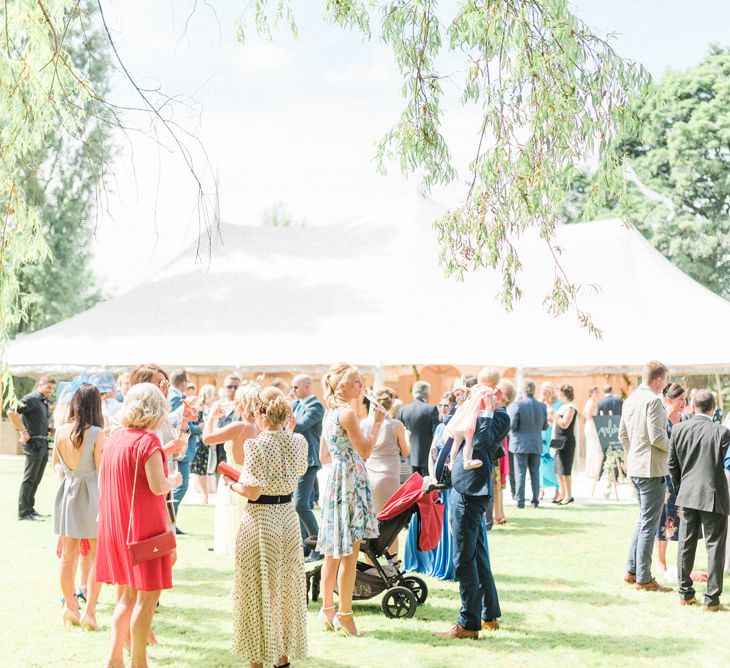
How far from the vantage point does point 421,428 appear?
1070 centimetres

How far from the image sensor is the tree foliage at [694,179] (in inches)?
1137

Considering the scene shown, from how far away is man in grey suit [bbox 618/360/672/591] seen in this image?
725 cm

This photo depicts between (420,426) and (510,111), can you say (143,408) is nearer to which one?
(510,111)

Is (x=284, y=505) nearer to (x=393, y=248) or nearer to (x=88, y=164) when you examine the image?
(x=88, y=164)

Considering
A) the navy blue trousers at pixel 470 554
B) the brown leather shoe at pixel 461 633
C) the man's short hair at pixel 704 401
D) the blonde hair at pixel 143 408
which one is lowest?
the brown leather shoe at pixel 461 633

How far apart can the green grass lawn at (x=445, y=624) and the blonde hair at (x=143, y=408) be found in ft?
5.19

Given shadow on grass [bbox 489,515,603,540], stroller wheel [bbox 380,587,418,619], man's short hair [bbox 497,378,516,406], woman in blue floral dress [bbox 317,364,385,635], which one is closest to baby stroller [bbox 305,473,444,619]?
stroller wheel [bbox 380,587,418,619]

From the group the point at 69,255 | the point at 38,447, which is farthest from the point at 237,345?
the point at 69,255

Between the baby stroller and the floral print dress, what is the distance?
1.76 ft

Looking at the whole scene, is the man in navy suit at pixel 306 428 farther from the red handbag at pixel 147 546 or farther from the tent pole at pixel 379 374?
the tent pole at pixel 379 374

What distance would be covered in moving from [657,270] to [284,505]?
15.3m

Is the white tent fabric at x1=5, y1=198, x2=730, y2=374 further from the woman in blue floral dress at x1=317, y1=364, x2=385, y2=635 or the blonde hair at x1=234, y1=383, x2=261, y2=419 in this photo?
the blonde hair at x1=234, y1=383, x2=261, y2=419

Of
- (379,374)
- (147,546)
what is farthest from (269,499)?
(379,374)

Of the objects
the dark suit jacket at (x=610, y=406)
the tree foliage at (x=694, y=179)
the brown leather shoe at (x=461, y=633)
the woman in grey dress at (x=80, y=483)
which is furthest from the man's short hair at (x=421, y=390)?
the tree foliage at (x=694, y=179)
